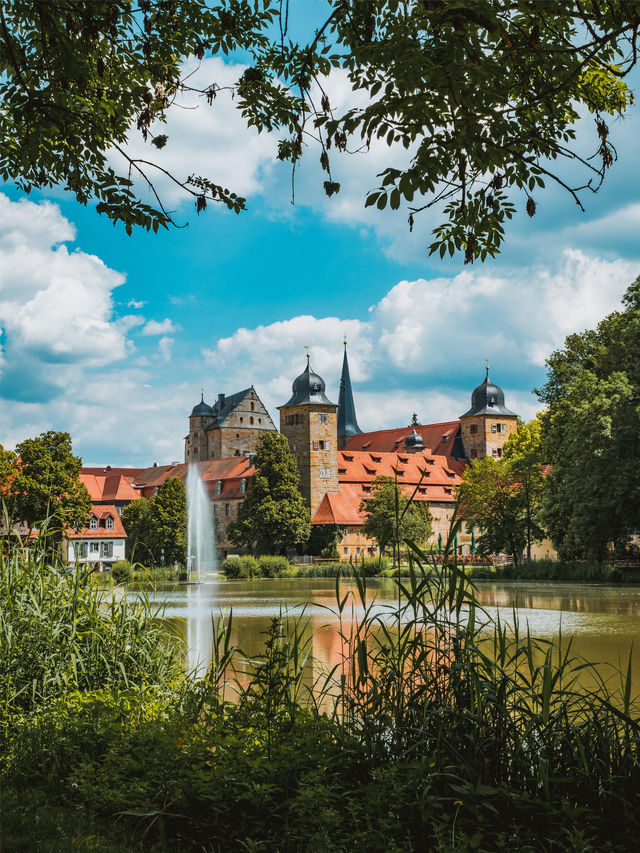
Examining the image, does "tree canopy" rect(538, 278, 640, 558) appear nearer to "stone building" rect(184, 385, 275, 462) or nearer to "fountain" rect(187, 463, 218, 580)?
"fountain" rect(187, 463, 218, 580)

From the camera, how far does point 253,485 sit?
56438mm

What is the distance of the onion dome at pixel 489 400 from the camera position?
7981cm

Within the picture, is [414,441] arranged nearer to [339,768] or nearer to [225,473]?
[225,473]

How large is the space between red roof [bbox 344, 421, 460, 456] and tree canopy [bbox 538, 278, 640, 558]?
50445mm

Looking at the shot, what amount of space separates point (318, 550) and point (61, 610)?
2130 inches

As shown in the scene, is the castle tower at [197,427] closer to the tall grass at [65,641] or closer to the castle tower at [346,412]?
the castle tower at [346,412]

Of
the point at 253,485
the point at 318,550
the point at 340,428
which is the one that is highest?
the point at 340,428

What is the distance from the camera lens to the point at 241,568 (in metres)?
45.4

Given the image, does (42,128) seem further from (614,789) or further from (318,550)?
(318,550)

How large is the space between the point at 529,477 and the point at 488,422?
39854 millimetres

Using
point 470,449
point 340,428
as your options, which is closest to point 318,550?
point 470,449

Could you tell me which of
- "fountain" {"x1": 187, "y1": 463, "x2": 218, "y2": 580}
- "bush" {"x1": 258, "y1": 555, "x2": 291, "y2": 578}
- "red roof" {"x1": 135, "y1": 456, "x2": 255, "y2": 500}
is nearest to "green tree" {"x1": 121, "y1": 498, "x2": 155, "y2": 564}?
"fountain" {"x1": 187, "y1": 463, "x2": 218, "y2": 580}

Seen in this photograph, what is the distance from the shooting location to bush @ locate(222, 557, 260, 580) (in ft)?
149

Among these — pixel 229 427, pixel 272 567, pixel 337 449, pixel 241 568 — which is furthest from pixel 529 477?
pixel 229 427
